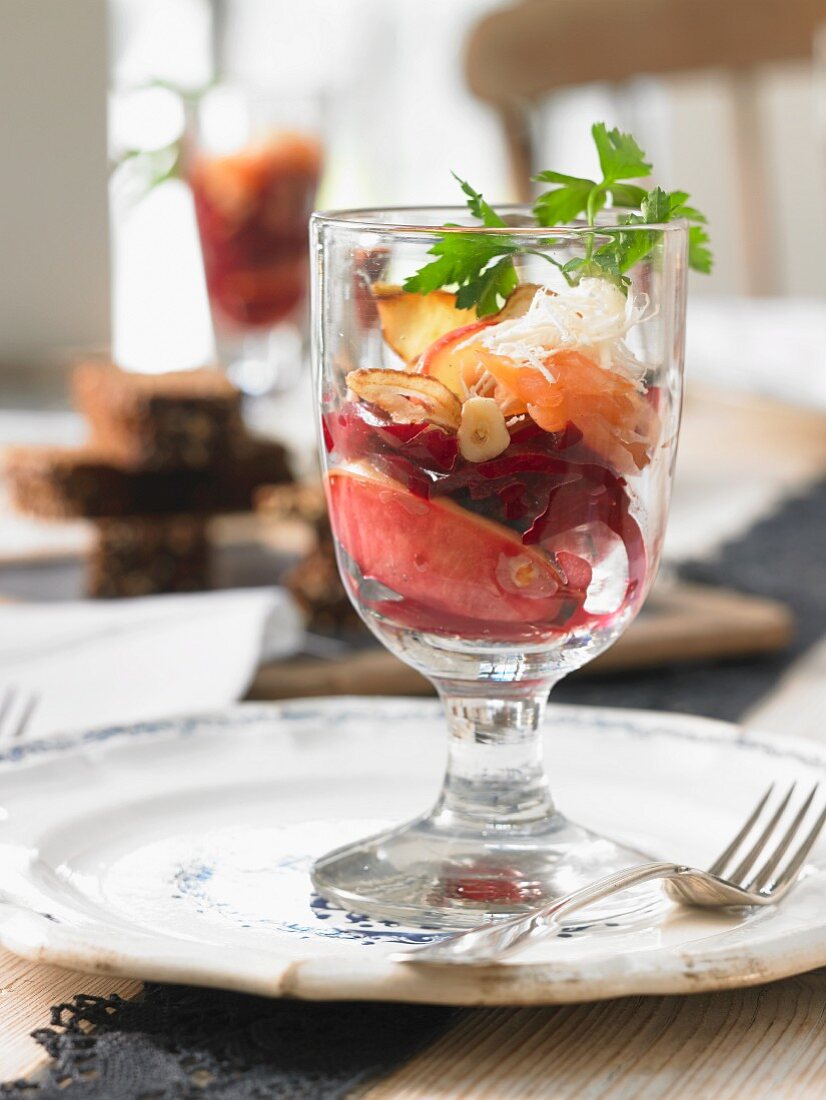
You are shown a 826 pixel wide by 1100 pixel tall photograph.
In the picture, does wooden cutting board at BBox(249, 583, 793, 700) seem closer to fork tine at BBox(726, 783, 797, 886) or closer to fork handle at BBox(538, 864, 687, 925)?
fork tine at BBox(726, 783, 797, 886)

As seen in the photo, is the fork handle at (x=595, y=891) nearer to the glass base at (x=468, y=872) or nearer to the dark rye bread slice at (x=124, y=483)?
the glass base at (x=468, y=872)

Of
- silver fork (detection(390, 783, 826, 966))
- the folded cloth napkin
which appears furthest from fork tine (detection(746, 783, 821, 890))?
the folded cloth napkin

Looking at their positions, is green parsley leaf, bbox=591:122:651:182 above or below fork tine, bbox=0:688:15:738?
above

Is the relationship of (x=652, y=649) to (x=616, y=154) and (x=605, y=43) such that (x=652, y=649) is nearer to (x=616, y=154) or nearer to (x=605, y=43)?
(x=616, y=154)

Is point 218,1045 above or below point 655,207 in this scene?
below

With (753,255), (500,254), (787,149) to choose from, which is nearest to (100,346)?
(753,255)

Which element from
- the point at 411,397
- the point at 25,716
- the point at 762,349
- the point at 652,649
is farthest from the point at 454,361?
the point at 762,349
